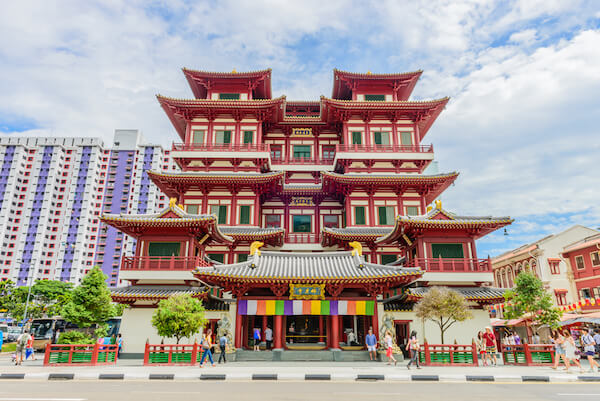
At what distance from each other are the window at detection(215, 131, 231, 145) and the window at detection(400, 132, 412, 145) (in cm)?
1624

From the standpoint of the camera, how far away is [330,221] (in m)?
33.5

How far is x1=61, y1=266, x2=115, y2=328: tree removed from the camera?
20.5m

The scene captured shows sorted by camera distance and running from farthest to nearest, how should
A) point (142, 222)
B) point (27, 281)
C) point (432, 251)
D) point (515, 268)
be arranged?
point (27, 281), point (515, 268), point (432, 251), point (142, 222)

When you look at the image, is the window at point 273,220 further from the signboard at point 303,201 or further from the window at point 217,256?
the window at point 217,256

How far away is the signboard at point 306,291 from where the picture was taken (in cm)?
2091

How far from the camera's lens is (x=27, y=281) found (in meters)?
88.8

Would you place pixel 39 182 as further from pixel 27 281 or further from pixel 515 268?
pixel 515 268

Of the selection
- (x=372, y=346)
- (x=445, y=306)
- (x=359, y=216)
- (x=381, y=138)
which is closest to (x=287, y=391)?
(x=372, y=346)

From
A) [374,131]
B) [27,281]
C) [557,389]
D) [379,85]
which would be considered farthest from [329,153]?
[27,281]

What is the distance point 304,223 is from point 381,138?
35.6ft

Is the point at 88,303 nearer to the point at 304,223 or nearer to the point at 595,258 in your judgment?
the point at 304,223

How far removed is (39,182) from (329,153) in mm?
96106

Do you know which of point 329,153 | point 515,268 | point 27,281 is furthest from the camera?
point 27,281

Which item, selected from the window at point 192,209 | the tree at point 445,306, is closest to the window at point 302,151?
the window at point 192,209
